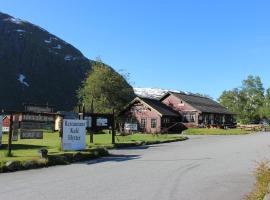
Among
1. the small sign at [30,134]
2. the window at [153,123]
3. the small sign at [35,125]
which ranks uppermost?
the window at [153,123]

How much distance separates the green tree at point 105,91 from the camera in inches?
2936

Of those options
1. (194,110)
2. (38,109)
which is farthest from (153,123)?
(38,109)

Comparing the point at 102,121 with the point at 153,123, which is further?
the point at 153,123

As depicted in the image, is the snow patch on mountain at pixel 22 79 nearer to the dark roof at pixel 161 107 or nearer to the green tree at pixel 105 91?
the green tree at pixel 105 91

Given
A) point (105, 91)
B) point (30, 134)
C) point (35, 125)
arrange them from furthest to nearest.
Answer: point (105, 91)
point (35, 125)
point (30, 134)

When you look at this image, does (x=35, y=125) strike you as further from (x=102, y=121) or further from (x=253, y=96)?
(x=253, y=96)

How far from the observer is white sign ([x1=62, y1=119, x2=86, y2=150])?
85.1 ft

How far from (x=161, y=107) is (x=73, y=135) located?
50.0 meters

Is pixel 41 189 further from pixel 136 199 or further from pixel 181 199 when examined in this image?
pixel 181 199

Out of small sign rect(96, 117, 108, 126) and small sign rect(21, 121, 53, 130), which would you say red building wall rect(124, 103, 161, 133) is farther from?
small sign rect(21, 121, 53, 130)

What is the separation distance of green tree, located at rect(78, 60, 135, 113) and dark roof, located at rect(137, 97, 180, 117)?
482 centimetres

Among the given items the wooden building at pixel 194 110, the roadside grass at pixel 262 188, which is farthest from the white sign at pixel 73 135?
the wooden building at pixel 194 110

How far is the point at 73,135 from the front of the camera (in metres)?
26.4

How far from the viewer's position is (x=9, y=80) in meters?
173
